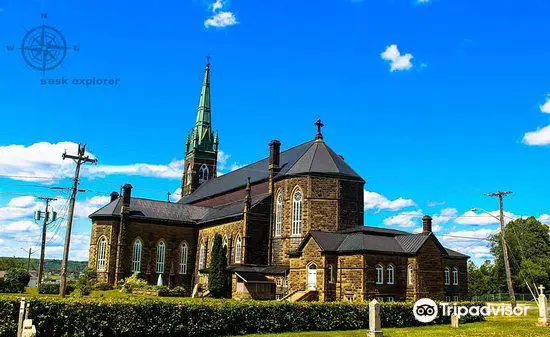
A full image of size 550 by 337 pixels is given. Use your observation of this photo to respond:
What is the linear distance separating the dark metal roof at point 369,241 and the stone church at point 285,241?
94 millimetres

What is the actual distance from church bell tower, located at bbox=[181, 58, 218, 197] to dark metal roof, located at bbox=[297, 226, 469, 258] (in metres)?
A: 43.5

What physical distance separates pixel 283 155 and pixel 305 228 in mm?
13618

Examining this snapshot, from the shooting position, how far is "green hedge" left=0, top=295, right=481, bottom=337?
65.4 ft

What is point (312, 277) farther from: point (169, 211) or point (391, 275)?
point (169, 211)

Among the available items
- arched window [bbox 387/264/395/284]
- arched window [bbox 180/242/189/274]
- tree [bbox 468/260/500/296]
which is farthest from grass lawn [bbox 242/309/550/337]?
tree [bbox 468/260/500/296]

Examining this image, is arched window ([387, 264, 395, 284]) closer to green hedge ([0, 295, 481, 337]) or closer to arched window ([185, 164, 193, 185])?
green hedge ([0, 295, 481, 337])

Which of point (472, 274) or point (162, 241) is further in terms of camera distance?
point (472, 274)

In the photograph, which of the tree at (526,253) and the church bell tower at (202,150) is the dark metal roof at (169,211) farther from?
the tree at (526,253)

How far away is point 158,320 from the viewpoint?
22000 mm

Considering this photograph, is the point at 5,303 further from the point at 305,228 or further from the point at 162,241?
the point at 162,241

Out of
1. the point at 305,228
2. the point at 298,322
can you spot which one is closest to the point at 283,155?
the point at 305,228

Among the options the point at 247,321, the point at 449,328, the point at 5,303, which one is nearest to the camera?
the point at 5,303

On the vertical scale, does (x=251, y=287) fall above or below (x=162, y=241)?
below

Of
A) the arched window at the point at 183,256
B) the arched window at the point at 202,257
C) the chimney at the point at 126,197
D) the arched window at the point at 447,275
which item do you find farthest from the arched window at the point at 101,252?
the arched window at the point at 447,275
